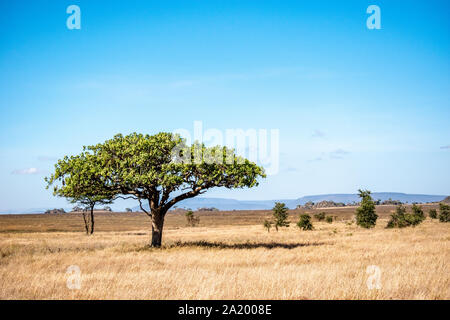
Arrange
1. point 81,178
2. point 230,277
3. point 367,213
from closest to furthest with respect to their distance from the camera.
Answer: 1. point 230,277
2. point 81,178
3. point 367,213

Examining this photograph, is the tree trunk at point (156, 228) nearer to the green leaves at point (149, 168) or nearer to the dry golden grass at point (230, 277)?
the green leaves at point (149, 168)

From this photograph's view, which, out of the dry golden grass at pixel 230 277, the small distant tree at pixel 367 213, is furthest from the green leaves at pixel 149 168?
the small distant tree at pixel 367 213

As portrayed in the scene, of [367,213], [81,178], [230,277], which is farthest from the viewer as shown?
[367,213]

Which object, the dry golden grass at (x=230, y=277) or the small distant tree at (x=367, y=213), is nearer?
the dry golden grass at (x=230, y=277)

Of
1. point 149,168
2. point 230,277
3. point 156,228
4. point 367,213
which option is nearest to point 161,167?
point 149,168

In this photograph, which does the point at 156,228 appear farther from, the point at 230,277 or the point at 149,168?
the point at 230,277

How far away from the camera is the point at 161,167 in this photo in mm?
24938

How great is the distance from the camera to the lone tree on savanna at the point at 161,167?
23.9m

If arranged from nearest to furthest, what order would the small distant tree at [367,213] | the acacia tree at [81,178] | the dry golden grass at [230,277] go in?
the dry golden grass at [230,277] < the acacia tree at [81,178] < the small distant tree at [367,213]

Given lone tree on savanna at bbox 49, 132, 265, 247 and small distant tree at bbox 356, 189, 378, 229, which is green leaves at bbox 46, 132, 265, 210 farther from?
small distant tree at bbox 356, 189, 378, 229

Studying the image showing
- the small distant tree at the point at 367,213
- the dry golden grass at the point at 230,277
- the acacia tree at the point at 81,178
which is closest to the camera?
the dry golden grass at the point at 230,277

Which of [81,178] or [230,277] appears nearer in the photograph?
[230,277]

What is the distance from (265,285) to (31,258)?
14403 millimetres

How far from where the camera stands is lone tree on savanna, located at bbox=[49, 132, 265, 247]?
78.5 ft
